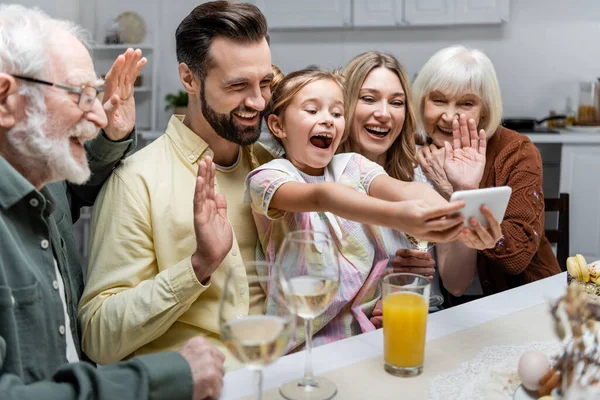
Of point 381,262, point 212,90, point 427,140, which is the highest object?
point 212,90

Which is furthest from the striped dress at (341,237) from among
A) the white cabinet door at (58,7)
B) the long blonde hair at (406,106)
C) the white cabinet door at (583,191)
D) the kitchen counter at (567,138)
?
the white cabinet door at (58,7)

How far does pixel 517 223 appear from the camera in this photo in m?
2.04

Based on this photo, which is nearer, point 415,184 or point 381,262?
point 415,184

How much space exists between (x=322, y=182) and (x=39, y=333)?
74 cm

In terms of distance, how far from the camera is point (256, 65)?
1644 millimetres

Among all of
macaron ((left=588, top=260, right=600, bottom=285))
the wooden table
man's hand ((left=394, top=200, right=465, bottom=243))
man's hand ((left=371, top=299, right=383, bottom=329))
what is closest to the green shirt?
the wooden table

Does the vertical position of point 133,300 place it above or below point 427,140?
below

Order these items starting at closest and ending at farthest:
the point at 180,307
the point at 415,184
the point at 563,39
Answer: the point at 180,307
the point at 415,184
the point at 563,39

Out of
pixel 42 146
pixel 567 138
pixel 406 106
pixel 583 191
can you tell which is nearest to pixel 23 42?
pixel 42 146

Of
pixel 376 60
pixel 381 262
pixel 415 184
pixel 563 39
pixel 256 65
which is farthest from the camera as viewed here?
pixel 563 39

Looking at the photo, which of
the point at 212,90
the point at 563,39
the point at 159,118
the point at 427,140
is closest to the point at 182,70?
the point at 212,90

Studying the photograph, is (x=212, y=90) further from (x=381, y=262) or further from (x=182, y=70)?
(x=381, y=262)

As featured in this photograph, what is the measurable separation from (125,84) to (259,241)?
54 centimetres

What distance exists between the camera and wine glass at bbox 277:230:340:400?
3.41ft
